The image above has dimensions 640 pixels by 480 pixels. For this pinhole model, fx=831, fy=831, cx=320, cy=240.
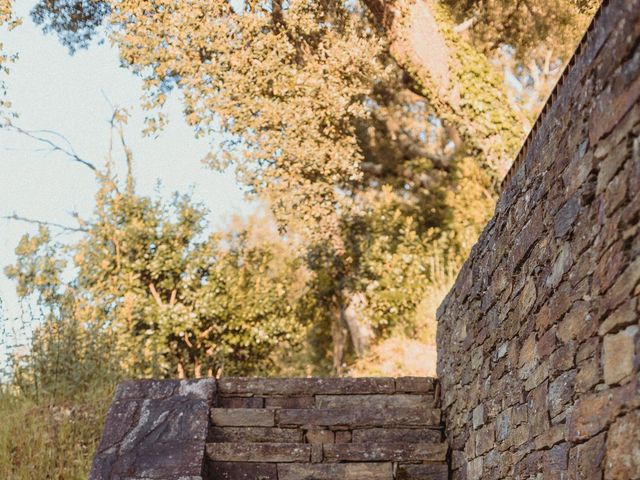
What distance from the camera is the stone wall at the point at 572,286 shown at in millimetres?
2148

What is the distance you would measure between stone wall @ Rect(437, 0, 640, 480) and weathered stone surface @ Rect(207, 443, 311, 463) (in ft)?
4.06

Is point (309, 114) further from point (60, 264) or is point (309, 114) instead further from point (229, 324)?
point (60, 264)

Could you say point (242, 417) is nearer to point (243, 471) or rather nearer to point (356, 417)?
point (243, 471)

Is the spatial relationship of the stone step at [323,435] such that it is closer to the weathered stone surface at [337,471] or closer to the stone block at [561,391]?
the weathered stone surface at [337,471]

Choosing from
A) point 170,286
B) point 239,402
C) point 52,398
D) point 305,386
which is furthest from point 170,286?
point 305,386

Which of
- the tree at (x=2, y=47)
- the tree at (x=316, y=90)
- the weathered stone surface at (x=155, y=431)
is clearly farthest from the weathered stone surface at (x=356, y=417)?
the tree at (x=2, y=47)

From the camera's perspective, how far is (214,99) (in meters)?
9.57

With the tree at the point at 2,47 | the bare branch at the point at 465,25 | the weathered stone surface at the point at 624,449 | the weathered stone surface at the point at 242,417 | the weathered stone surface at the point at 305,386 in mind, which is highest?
the bare branch at the point at 465,25

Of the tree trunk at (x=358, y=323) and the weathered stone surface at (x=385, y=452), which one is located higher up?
the tree trunk at (x=358, y=323)

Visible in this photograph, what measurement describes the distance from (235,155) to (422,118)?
581cm

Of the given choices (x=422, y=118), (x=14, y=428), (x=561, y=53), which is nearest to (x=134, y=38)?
(x=14, y=428)

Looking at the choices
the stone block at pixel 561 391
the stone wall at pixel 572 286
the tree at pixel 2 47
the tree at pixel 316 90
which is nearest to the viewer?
the stone wall at pixel 572 286

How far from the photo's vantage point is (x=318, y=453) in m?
5.03

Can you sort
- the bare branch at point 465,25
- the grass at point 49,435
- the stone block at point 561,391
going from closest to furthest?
the stone block at point 561,391
the grass at point 49,435
the bare branch at point 465,25
